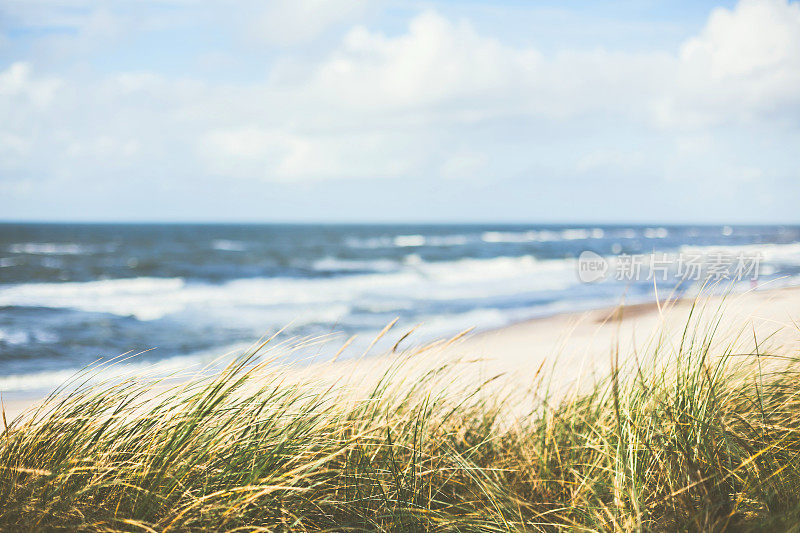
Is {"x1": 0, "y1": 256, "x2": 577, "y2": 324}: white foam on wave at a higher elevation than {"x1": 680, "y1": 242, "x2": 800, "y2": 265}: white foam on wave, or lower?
lower

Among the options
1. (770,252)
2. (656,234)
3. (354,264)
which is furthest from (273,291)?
(656,234)

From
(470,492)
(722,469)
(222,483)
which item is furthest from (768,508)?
(222,483)

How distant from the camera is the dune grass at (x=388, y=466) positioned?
1902 mm

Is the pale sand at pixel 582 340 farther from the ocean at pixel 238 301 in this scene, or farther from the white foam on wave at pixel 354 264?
the white foam on wave at pixel 354 264

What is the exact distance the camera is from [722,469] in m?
2.11

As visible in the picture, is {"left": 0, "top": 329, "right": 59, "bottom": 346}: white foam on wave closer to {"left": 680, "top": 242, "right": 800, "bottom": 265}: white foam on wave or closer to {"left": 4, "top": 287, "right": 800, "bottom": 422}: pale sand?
{"left": 4, "top": 287, "right": 800, "bottom": 422}: pale sand

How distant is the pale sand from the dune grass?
0.33m

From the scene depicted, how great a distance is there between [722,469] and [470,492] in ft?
3.41

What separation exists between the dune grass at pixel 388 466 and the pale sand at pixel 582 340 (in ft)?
1.08

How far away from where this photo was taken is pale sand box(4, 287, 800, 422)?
2.96m

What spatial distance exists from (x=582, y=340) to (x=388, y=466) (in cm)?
678

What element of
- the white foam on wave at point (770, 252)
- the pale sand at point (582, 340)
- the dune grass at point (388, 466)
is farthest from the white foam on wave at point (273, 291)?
the dune grass at point (388, 466)

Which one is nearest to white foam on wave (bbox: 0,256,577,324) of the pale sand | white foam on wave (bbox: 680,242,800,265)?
the pale sand

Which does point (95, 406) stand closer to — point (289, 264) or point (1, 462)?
point (1, 462)
